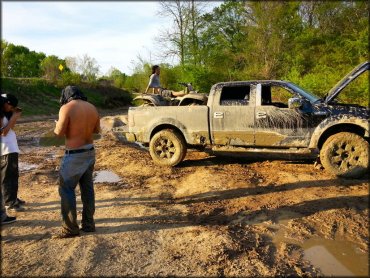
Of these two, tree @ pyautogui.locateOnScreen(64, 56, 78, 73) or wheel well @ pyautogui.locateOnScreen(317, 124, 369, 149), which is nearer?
wheel well @ pyautogui.locateOnScreen(317, 124, 369, 149)

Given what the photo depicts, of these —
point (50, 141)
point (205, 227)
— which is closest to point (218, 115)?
point (205, 227)

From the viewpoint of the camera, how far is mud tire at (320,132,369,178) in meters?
6.43

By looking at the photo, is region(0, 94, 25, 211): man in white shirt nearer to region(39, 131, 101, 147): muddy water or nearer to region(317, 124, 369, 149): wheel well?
region(317, 124, 369, 149): wheel well

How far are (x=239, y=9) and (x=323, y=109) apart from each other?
82.1ft

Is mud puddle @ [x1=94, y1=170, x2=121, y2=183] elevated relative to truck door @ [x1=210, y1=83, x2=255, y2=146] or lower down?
lower down

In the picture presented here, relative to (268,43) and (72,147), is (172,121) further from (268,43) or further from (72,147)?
(268,43)

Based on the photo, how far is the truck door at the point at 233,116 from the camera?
7.50 m

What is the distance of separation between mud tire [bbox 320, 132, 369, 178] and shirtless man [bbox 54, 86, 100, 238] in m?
4.29

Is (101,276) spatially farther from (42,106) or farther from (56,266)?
(42,106)

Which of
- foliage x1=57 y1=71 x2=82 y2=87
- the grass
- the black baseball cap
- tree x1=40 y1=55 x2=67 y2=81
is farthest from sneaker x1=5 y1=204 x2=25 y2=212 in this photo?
tree x1=40 y1=55 x2=67 y2=81

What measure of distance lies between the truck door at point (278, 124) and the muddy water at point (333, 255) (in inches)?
110

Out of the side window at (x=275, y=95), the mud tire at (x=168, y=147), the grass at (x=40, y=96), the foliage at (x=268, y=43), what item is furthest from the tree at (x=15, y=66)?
the side window at (x=275, y=95)

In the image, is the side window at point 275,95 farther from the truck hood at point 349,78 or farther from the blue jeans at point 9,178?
the blue jeans at point 9,178

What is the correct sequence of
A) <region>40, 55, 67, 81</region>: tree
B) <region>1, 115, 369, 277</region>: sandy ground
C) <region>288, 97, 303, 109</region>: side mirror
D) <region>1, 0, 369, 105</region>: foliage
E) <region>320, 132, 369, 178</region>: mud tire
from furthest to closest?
<region>40, 55, 67, 81</region>: tree
<region>1, 0, 369, 105</region>: foliage
<region>288, 97, 303, 109</region>: side mirror
<region>320, 132, 369, 178</region>: mud tire
<region>1, 115, 369, 277</region>: sandy ground
